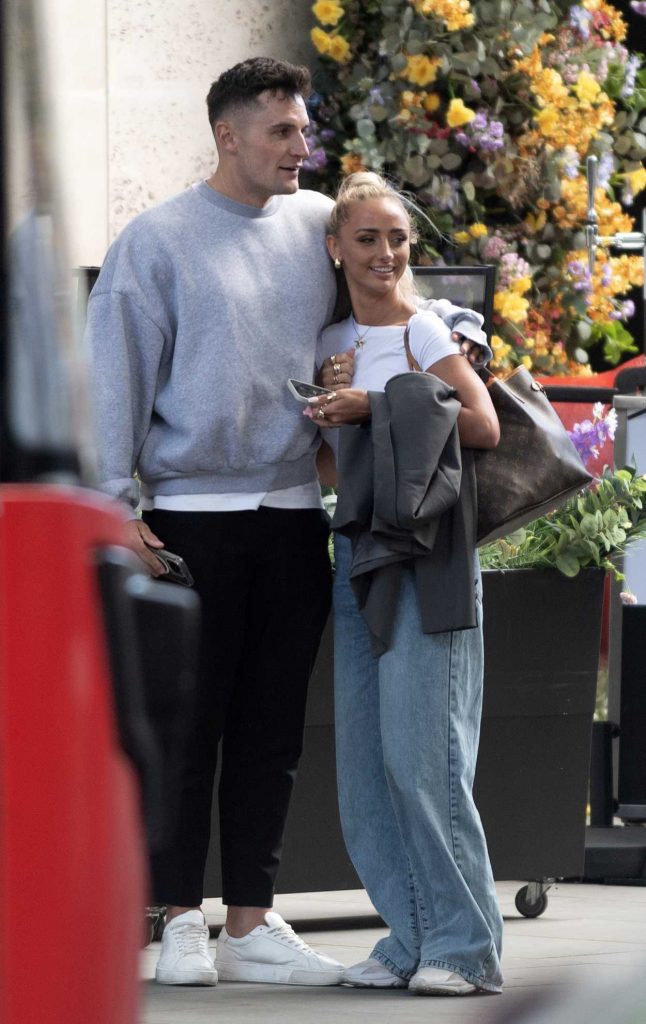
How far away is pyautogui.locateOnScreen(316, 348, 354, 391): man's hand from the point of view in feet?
14.1

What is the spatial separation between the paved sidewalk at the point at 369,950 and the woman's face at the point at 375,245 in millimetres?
1513

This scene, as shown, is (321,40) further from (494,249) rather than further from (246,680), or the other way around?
(246,680)

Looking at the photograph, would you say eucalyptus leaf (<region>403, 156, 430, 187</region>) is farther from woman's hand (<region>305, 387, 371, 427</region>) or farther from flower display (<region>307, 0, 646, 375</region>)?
woman's hand (<region>305, 387, 371, 427</region>)

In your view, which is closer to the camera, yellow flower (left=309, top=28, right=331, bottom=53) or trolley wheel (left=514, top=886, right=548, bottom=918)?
trolley wheel (left=514, top=886, right=548, bottom=918)

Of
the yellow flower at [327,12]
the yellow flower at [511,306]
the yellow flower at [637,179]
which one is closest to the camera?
the yellow flower at [511,306]

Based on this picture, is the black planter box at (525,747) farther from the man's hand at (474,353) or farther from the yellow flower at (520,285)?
the yellow flower at (520,285)

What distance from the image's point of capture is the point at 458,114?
7.86 meters

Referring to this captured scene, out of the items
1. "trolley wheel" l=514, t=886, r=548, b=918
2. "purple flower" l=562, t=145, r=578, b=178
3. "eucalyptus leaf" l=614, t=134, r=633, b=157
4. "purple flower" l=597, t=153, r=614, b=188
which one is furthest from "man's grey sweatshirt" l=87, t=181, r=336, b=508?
"eucalyptus leaf" l=614, t=134, r=633, b=157

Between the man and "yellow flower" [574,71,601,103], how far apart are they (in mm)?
4046

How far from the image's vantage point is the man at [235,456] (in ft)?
14.0

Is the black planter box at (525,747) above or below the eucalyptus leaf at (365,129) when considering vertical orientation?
below

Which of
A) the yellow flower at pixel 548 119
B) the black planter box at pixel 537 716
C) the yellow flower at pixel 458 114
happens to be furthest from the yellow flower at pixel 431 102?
the black planter box at pixel 537 716

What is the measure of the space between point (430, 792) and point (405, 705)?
7.7 inches

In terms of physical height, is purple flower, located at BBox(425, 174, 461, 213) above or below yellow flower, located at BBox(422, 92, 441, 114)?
below
